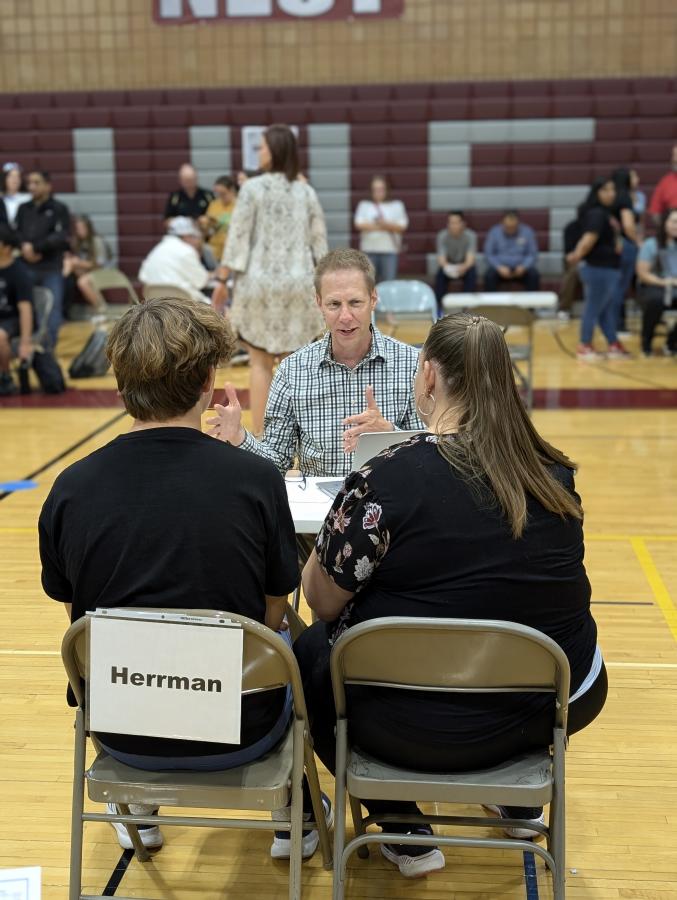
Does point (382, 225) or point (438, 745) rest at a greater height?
point (382, 225)

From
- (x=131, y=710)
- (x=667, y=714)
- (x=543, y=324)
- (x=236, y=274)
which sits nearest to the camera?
(x=131, y=710)

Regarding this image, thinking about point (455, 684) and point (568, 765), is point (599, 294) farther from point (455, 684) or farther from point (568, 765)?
point (455, 684)

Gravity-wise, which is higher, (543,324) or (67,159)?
(67,159)

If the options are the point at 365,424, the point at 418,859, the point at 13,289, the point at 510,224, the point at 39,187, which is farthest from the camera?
the point at 510,224

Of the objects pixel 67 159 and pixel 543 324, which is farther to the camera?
pixel 67 159

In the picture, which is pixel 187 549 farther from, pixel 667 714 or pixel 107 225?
pixel 107 225

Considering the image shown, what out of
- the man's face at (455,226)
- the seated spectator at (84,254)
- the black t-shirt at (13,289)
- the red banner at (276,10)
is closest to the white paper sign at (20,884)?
the black t-shirt at (13,289)

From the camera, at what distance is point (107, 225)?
12.0 m

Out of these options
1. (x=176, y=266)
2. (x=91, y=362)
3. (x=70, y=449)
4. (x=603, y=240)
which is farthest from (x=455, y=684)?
(x=603, y=240)

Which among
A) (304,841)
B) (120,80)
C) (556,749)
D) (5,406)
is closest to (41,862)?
(304,841)

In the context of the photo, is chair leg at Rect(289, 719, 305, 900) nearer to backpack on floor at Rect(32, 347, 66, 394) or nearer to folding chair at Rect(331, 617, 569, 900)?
folding chair at Rect(331, 617, 569, 900)

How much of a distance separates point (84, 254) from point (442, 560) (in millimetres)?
10348

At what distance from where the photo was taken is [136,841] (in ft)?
7.34

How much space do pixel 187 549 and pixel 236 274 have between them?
152 inches
